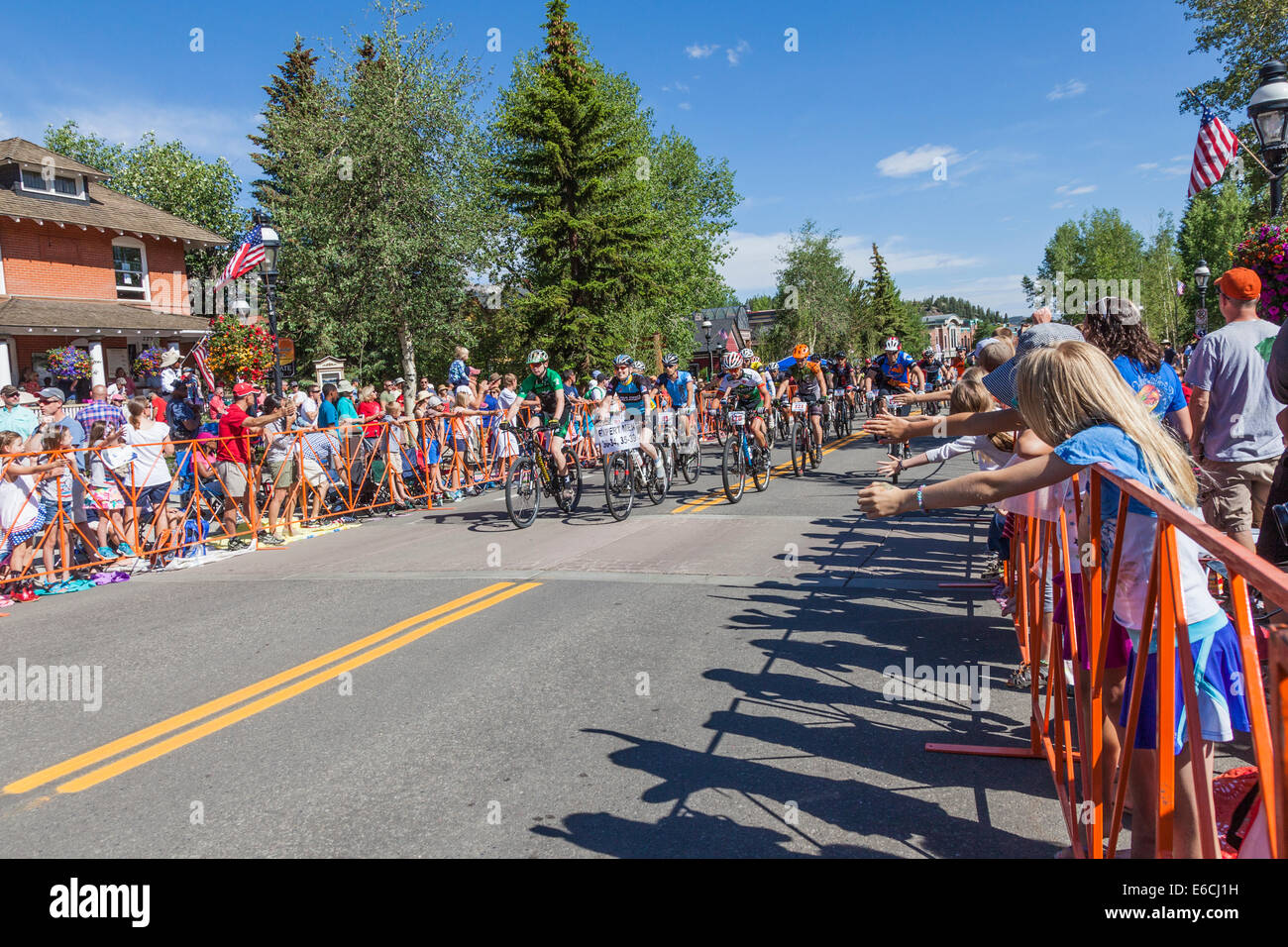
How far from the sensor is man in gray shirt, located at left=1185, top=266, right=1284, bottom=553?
5969mm

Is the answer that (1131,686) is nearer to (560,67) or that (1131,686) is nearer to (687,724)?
(687,724)

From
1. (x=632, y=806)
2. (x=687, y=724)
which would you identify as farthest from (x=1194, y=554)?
(x=687, y=724)

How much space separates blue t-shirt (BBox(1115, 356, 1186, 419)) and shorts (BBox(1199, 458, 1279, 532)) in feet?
2.33

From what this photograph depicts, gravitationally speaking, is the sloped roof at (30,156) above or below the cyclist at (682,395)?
above

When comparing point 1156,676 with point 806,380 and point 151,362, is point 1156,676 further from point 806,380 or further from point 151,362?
point 151,362

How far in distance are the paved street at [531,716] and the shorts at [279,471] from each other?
3020mm

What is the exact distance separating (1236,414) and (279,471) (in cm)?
1078

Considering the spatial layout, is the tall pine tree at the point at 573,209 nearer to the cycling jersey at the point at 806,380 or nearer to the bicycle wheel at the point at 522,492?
the cycling jersey at the point at 806,380

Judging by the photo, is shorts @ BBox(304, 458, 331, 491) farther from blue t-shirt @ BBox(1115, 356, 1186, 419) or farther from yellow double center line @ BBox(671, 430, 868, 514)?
blue t-shirt @ BBox(1115, 356, 1186, 419)

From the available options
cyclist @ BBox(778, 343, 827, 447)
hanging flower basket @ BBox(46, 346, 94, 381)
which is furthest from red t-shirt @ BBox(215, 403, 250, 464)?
hanging flower basket @ BBox(46, 346, 94, 381)

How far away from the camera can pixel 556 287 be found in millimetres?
31344

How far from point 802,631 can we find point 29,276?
3108 centimetres

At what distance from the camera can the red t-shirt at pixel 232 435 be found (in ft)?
37.2

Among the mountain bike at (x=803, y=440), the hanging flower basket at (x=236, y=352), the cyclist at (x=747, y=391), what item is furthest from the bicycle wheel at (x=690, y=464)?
the hanging flower basket at (x=236, y=352)
